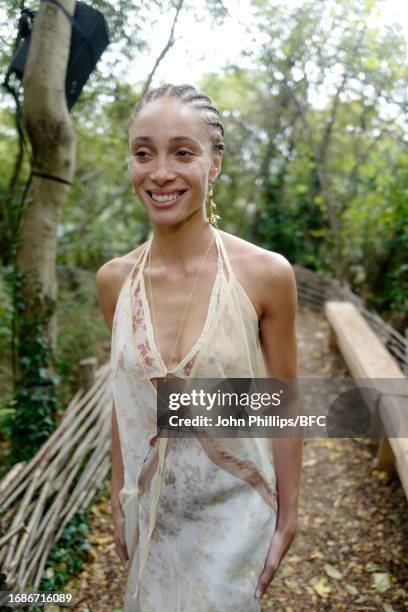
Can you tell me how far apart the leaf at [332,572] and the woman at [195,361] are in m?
1.48

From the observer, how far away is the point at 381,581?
2.80 m

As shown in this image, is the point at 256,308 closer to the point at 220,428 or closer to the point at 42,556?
the point at 220,428

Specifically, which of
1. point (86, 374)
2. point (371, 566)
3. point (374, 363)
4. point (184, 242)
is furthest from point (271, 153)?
point (184, 242)

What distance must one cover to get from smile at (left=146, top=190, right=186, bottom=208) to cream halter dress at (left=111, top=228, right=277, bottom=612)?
212 millimetres

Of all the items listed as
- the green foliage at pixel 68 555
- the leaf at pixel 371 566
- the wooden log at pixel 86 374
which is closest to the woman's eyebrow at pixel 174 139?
the green foliage at pixel 68 555

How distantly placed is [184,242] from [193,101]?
43 cm

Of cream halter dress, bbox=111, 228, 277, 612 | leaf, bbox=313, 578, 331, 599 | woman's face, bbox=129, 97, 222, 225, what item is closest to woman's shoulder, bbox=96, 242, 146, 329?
cream halter dress, bbox=111, 228, 277, 612

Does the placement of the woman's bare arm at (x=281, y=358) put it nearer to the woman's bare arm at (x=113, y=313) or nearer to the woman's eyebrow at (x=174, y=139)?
the woman's eyebrow at (x=174, y=139)

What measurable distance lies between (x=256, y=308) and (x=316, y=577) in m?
2.07

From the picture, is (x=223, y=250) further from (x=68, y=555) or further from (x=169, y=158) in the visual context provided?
(x=68, y=555)

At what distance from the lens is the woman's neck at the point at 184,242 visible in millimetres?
1672

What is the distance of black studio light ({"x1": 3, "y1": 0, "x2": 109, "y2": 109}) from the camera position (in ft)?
9.43

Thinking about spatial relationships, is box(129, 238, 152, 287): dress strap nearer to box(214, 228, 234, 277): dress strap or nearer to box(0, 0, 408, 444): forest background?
box(214, 228, 234, 277): dress strap

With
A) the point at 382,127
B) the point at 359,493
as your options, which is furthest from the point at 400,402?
the point at 382,127
